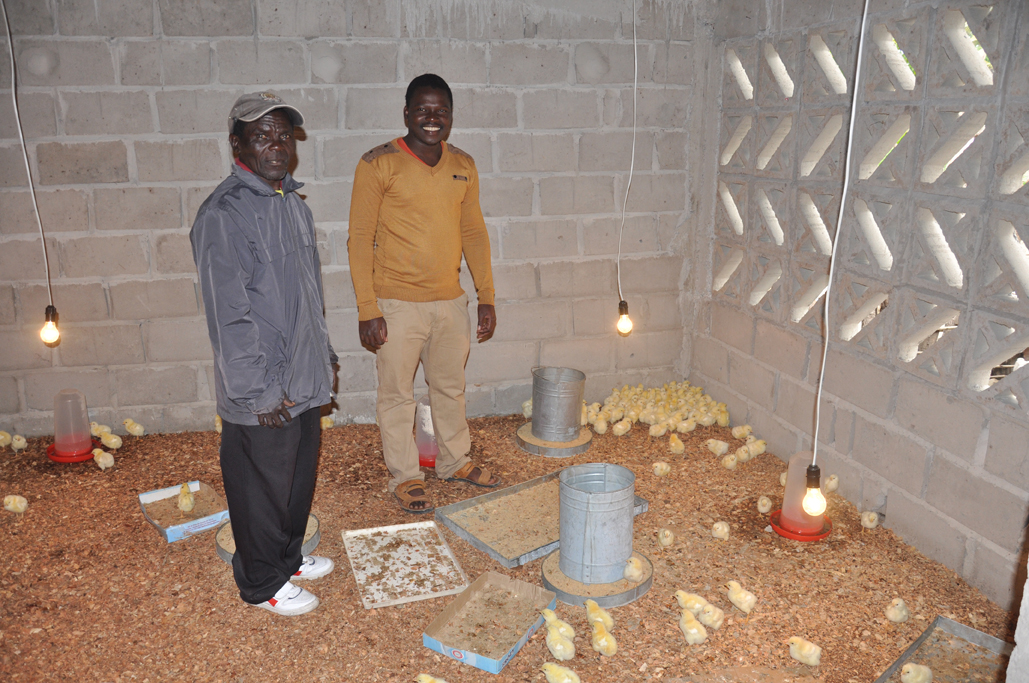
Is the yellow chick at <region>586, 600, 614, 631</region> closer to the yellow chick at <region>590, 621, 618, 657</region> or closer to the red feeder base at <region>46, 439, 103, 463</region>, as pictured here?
the yellow chick at <region>590, 621, 618, 657</region>

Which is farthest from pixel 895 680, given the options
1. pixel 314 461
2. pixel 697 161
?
pixel 697 161

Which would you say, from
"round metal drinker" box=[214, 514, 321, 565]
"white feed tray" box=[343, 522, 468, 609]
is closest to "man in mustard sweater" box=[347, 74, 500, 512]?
"white feed tray" box=[343, 522, 468, 609]

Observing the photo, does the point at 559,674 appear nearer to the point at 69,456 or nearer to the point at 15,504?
the point at 15,504

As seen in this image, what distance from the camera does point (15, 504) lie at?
3.81 metres

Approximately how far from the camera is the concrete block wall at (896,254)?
3035 mm

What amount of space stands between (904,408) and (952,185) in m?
1.05

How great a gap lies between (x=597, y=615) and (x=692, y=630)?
1.19 feet

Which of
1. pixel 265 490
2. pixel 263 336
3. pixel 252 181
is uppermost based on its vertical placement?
pixel 252 181

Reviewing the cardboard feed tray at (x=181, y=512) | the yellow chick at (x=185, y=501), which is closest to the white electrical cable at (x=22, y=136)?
the cardboard feed tray at (x=181, y=512)

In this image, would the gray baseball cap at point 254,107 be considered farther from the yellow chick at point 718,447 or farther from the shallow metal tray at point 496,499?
the yellow chick at point 718,447

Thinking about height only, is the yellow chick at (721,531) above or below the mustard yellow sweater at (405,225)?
below

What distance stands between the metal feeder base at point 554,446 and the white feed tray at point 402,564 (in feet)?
3.82

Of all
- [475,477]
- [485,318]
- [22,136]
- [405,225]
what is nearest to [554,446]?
[475,477]

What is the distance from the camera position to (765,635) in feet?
9.65
